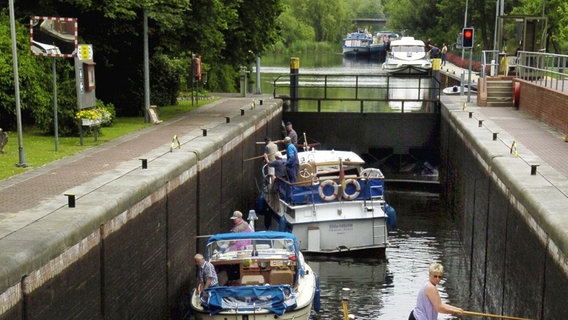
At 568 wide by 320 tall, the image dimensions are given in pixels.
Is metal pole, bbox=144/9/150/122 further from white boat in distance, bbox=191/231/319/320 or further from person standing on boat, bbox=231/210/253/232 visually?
white boat in distance, bbox=191/231/319/320

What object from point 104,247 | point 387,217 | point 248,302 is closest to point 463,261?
point 387,217

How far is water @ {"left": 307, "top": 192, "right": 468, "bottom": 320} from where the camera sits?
70.5ft

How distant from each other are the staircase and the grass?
13046mm

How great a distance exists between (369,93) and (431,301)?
153ft

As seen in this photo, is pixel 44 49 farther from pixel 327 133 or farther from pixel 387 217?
pixel 327 133

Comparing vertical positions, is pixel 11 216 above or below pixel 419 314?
above

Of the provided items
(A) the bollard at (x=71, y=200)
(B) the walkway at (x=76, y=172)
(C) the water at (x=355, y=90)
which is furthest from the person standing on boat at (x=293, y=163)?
(C) the water at (x=355, y=90)

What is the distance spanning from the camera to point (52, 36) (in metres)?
22.0

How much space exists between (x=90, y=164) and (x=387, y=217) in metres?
8.63

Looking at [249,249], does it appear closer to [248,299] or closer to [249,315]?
[248,299]

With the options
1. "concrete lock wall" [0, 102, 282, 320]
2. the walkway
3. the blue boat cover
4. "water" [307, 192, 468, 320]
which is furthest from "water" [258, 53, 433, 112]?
the blue boat cover

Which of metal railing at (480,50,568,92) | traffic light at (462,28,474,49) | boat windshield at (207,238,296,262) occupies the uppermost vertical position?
traffic light at (462,28,474,49)

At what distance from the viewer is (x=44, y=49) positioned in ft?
71.8

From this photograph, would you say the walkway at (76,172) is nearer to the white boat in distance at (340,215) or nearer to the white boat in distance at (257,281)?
the white boat in distance at (257,281)
